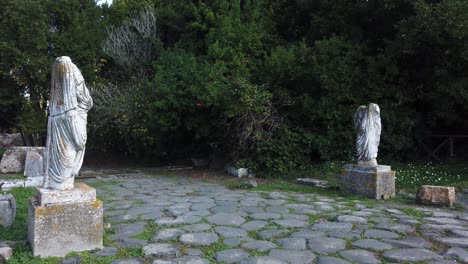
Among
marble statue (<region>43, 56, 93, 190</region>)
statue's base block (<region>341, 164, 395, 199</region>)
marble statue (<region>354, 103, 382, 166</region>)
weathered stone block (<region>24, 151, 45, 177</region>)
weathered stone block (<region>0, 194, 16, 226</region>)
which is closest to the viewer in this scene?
marble statue (<region>43, 56, 93, 190</region>)

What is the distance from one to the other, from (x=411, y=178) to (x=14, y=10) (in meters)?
13.4

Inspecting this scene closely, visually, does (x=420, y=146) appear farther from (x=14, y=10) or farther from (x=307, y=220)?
(x=14, y=10)

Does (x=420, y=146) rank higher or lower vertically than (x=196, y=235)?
higher

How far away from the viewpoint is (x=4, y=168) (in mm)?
11281

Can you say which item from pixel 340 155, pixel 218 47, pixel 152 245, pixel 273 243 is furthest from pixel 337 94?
pixel 152 245

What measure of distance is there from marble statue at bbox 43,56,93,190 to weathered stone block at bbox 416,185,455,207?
19.6ft

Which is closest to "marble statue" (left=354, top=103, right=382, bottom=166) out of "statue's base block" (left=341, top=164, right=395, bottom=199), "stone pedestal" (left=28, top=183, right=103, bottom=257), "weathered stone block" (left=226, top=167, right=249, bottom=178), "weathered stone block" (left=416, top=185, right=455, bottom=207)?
"statue's base block" (left=341, top=164, right=395, bottom=199)

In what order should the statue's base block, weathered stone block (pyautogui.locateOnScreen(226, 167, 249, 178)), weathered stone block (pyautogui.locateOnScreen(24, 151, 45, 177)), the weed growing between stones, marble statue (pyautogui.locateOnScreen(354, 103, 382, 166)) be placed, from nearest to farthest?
1. the weed growing between stones
2. the statue's base block
3. marble statue (pyautogui.locateOnScreen(354, 103, 382, 166))
4. weathered stone block (pyautogui.locateOnScreen(24, 151, 45, 177))
5. weathered stone block (pyautogui.locateOnScreen(226, 167, 249, 178))

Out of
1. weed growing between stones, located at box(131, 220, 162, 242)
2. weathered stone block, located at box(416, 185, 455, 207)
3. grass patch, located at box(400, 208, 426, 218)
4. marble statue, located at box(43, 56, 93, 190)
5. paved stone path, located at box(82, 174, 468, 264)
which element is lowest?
weed growing between stones, located at box(131, 220, 162, 242)

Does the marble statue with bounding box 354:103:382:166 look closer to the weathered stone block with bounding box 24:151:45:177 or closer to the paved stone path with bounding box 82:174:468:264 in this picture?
the paved stone path with bounding box 82:174:468:264

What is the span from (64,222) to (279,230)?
270 cm

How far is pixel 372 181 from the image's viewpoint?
7.86 meters

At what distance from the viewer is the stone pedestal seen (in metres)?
4.27

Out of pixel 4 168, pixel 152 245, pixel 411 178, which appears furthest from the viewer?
pixel 4 168
